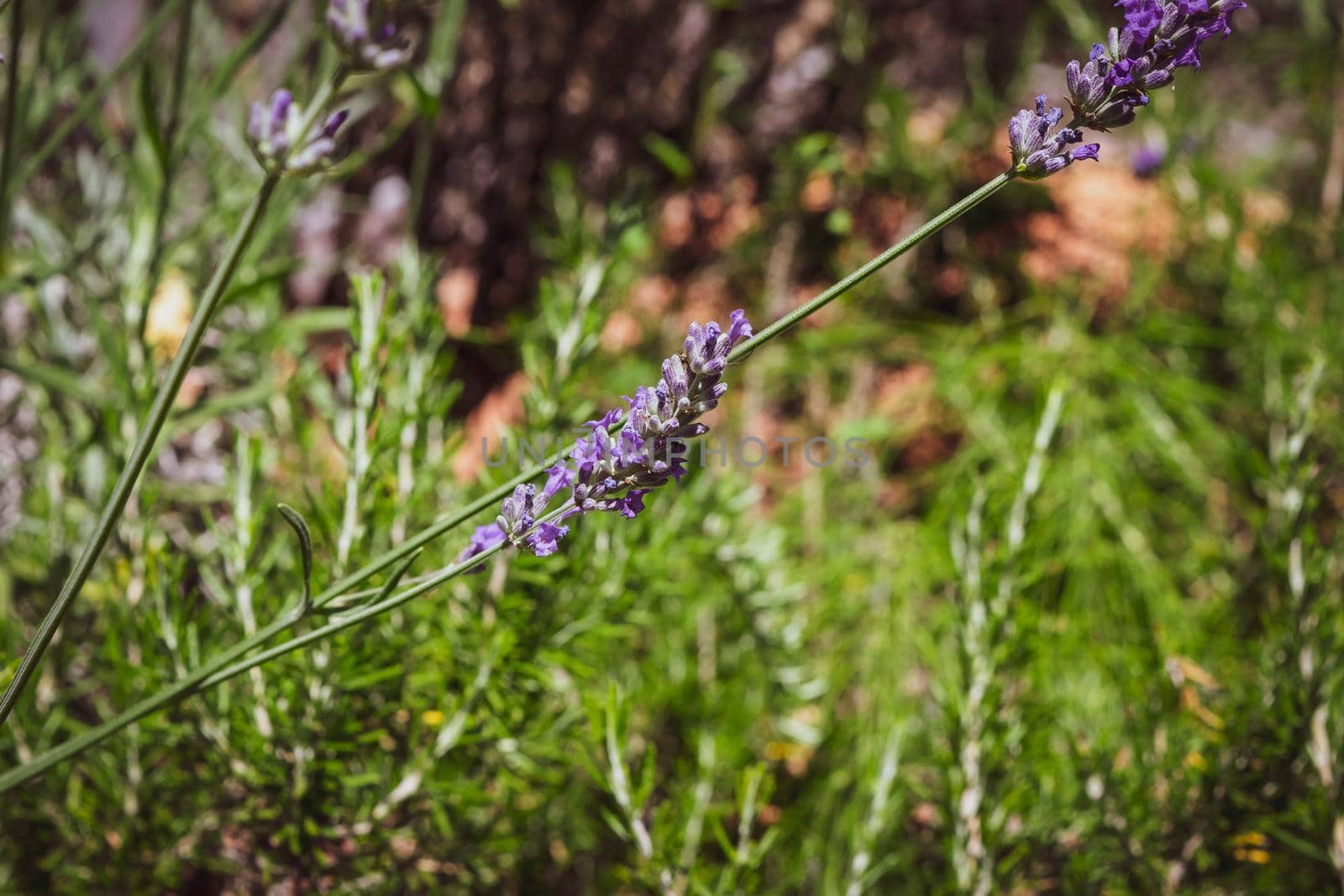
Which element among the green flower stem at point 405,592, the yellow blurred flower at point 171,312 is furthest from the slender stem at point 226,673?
the yellow blurred flower at point 171,312

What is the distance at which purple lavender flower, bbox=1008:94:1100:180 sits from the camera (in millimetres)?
259

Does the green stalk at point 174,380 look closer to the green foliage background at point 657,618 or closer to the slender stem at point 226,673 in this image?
the slender stem at point 226,673

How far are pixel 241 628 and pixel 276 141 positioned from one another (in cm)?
28

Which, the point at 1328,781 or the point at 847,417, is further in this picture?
the point at 847,417

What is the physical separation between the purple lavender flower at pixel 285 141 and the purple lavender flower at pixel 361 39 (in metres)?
0.01

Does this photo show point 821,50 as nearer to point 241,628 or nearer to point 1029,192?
point 1029,192

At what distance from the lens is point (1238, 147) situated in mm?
1317

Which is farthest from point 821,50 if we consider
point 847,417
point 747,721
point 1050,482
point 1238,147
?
point 747,721

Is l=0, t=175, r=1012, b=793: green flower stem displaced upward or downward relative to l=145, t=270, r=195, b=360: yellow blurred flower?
downward

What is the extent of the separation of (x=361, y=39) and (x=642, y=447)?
0.12 m

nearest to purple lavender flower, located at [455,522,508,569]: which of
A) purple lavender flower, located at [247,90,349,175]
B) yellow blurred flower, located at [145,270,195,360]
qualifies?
purple lavender flower, located at [247,90,349,175]

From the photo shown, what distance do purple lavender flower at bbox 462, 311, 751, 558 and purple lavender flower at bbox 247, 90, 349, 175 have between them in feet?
0.32

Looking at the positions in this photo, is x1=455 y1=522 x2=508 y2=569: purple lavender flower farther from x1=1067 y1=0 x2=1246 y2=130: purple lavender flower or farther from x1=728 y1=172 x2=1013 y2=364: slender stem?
x1=1067 y1=0 x2=1246 y2=130: purple lavender flower

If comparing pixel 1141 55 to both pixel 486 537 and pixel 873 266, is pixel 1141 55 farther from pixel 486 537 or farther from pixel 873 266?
pixel 486 537
